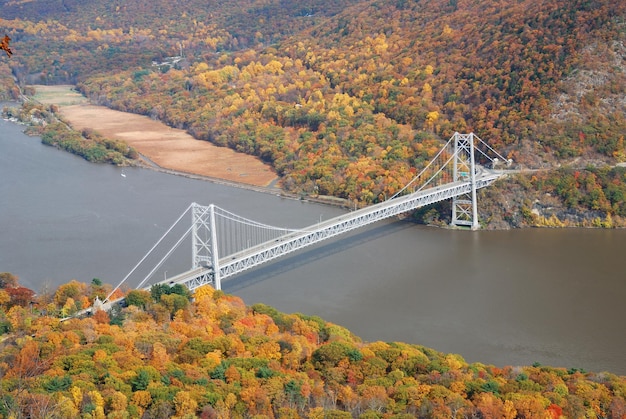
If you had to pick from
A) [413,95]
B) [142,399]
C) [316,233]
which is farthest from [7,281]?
[413,95]

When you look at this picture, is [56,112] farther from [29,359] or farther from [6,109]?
[29,359]

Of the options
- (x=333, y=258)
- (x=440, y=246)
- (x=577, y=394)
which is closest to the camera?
(x=577, y=394)

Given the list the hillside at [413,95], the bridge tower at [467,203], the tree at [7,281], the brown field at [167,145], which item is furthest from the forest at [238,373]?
the brown field at [167,145]

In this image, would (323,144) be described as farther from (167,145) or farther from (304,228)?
(304,228)

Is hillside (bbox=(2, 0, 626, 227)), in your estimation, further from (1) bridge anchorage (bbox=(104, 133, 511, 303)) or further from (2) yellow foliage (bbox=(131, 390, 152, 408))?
(2) yellow foliage (bbox=(131, 390, 152, 408))

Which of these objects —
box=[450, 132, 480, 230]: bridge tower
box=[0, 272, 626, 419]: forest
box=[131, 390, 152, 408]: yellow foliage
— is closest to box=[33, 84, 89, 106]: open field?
box=[450, 132, 480, 230]: bridge tower

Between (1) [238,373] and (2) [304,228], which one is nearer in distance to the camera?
(1) [238,373]

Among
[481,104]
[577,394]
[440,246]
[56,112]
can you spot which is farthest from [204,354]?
[56,112]
